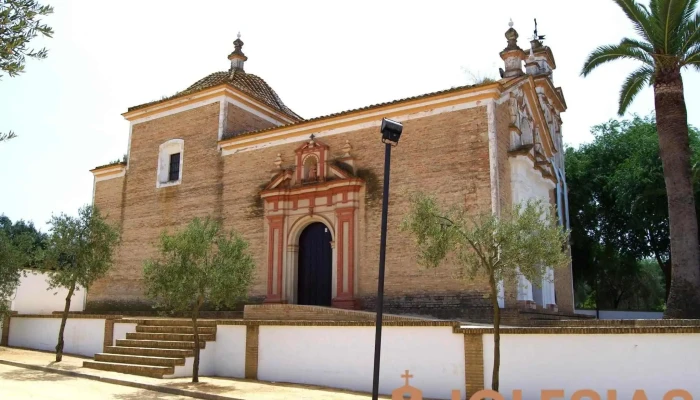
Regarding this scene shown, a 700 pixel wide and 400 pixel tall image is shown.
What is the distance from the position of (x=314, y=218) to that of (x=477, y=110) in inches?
222

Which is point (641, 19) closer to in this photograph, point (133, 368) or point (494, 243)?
point (494, 243)

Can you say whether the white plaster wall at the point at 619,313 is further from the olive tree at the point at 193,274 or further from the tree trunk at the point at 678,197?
the olive tree at the point at 193,274

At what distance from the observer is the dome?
883 inches

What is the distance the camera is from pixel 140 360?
13.5 metres

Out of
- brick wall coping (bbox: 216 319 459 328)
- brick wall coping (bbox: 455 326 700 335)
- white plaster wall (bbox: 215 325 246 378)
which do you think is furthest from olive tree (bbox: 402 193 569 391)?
A: white plaster wall (bbox: 215 325 246 378)

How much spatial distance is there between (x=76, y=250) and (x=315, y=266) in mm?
6487

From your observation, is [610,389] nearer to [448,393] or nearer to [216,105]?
[448,393]

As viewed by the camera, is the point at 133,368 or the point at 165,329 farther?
the point at 165,329

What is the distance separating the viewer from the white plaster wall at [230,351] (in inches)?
526

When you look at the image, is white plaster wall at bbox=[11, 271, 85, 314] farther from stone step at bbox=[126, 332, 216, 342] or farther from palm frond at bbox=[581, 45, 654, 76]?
palm frond at bbox=[581, 45, 654, 76]

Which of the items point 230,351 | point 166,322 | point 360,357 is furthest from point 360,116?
point 360,357

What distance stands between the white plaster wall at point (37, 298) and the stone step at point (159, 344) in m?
9.28

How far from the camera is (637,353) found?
9141mm

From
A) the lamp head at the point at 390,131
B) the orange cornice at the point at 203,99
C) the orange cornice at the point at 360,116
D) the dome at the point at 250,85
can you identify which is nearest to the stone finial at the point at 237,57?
the dome at the point at 250,85
